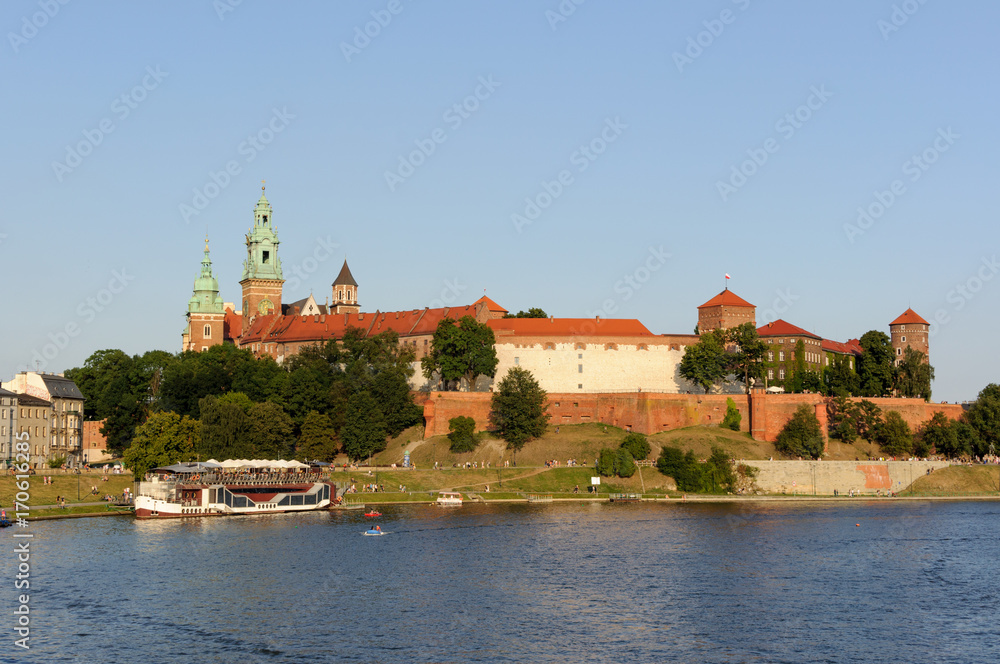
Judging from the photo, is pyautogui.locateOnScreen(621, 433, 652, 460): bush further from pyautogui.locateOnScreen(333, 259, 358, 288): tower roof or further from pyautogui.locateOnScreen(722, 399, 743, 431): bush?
pyautogui.locateOnScreen(333, 259, 358, 288): tower roof

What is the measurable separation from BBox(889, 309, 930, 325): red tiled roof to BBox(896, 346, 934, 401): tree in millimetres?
10931

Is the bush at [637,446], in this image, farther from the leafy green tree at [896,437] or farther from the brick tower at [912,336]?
the brick tower at [912,336]

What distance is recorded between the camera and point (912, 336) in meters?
122

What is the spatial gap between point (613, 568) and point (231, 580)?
1724cm

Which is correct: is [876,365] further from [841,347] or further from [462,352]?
[462,352]

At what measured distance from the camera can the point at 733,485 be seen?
86125 millimetres

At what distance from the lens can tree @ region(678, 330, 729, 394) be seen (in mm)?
99000

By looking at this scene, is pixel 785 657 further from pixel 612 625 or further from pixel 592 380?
pixel 592 380

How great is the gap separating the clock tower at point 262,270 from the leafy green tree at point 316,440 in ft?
149

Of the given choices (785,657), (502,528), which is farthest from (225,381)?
(785,657)

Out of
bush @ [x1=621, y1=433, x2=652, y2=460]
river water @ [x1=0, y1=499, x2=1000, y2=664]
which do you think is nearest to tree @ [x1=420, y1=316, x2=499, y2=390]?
bush @ [x1=621, y1=433, x2=652, y2=460]

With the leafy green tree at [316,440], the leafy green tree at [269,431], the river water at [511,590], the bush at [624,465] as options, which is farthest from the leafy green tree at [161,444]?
the bush at [624,465]

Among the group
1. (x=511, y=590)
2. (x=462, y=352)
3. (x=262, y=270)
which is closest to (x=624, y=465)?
(x=462, y=352)

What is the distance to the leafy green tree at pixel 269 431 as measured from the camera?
3226 inches
